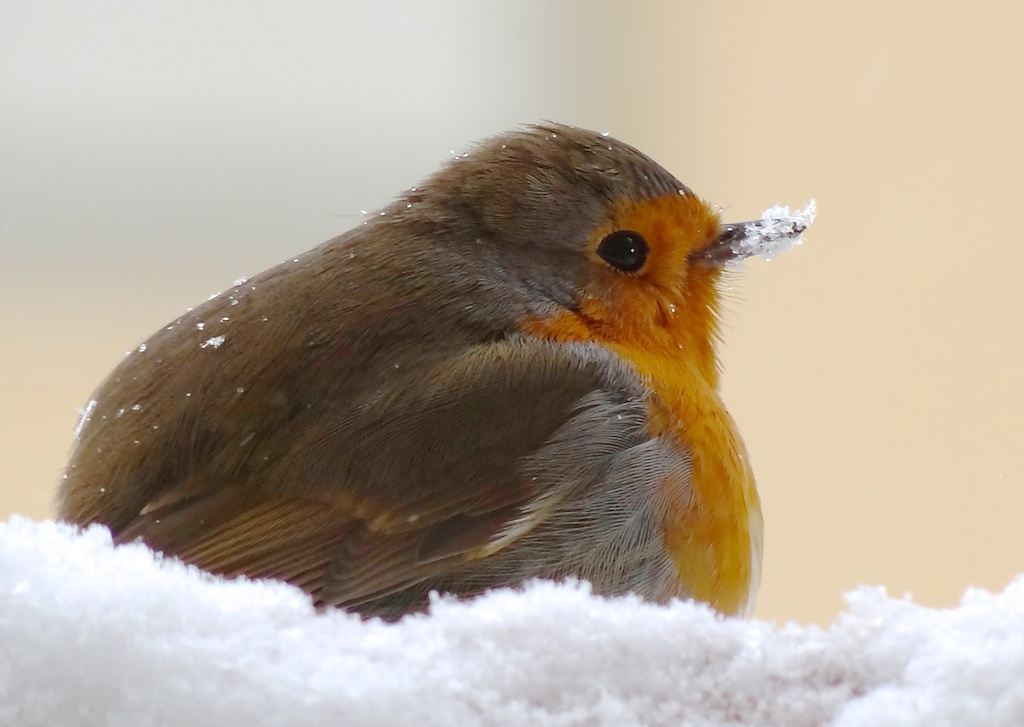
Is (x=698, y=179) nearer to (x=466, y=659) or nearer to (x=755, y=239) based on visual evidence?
(x=755, y=239)

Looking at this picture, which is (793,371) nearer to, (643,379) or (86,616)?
(643,379)

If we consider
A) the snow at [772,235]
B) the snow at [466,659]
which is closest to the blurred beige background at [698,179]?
the snow at [772,235]

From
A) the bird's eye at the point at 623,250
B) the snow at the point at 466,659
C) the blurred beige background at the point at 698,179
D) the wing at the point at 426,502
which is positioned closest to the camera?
the snow at the point at 466,659

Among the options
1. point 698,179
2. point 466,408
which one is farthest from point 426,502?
point 698,179

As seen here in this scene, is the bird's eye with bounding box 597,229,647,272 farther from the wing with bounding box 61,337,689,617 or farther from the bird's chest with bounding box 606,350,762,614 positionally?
the wing with bounding box 61,337,689,617

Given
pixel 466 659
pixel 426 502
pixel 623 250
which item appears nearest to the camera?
pixel 466 659

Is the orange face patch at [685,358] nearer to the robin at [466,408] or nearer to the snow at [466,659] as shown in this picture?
the robin at [466,408]
